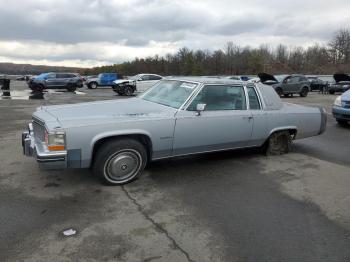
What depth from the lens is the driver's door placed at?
16.9 ft

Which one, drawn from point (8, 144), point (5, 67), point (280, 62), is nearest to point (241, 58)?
point (280, 62)

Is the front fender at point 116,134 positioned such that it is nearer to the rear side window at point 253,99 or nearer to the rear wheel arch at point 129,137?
the rear wheel arch at point 129,137

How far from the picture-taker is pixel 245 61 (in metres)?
78.1

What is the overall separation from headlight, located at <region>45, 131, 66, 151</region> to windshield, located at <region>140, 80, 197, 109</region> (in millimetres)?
1825

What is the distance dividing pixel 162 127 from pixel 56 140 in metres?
1.48

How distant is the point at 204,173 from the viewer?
5398 mm

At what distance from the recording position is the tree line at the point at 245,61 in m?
73.9

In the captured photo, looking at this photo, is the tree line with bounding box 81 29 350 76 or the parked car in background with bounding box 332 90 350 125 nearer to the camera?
the parked car in background with bounding box 332 90 350 125

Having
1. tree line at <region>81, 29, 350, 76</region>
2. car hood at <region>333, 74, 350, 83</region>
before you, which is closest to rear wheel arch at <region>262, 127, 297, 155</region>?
car hood at <region>333, 74, 350, 83</region>

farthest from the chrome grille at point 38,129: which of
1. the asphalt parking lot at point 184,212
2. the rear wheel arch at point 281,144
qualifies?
the rear wheel arch at point 281,144

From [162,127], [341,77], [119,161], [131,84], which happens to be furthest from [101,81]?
[119,161]

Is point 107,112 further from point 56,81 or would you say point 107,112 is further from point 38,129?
point 56,81

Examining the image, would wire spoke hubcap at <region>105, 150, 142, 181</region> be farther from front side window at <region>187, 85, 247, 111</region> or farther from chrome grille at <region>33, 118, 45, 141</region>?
front side window at <region>187, 85, 247, 111</region>

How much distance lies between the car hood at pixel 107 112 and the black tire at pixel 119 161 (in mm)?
362
